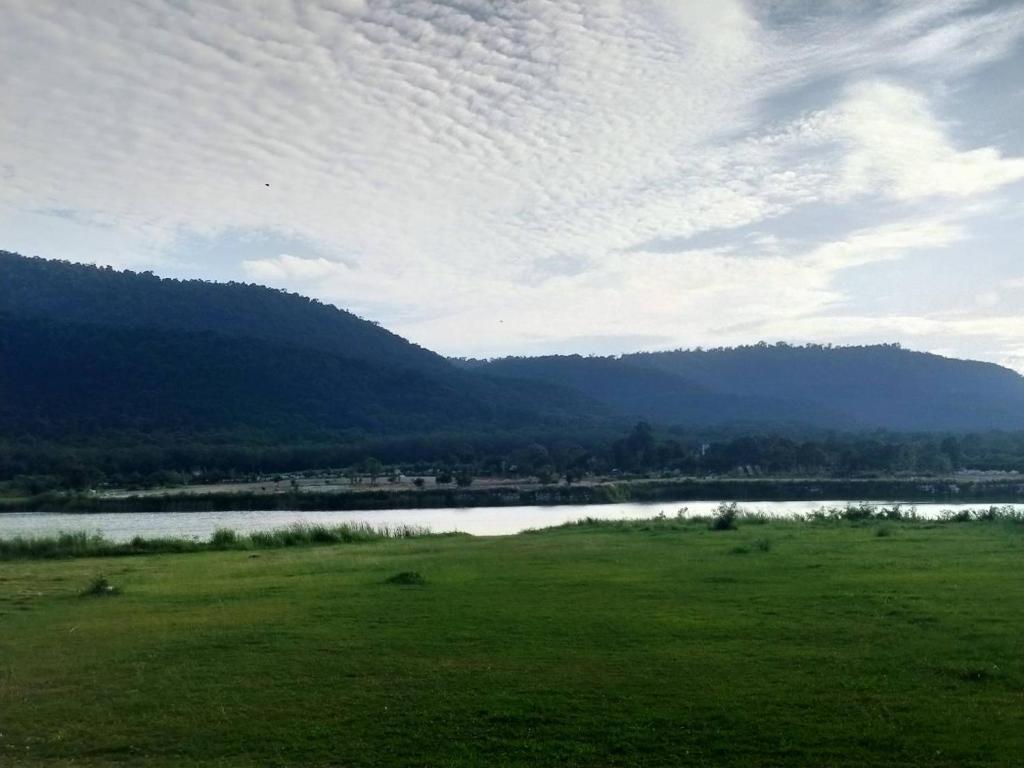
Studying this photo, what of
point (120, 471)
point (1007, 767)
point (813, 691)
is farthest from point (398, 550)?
point (120, 471)

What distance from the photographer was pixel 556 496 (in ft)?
261

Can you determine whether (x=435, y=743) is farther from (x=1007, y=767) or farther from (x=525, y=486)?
(x=525, y=486)

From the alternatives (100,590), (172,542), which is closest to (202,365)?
(172,542)

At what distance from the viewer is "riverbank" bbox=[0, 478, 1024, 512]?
67000mm

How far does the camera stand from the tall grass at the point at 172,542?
95.3ft

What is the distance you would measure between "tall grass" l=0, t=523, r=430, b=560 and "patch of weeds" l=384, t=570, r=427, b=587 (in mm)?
13095

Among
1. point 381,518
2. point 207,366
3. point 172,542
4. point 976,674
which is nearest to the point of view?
point 976,674

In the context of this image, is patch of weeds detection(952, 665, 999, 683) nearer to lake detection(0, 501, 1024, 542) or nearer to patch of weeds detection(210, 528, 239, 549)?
patch of weeds detection(210, 528, 239, 549)

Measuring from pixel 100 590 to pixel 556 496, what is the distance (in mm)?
62481

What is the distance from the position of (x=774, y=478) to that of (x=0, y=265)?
10572 centimetres

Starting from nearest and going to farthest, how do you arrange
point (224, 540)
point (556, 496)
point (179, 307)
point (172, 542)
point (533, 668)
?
point (533, 668)
point (172, 542)
point (224, 540)
point (556, 496)
point (179, 307)

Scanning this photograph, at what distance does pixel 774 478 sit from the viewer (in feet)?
310

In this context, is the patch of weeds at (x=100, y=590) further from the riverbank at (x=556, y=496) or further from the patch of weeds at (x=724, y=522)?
the riverbank at (x=556, y=496)

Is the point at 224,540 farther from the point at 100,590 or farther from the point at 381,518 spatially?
the point at 381,518
